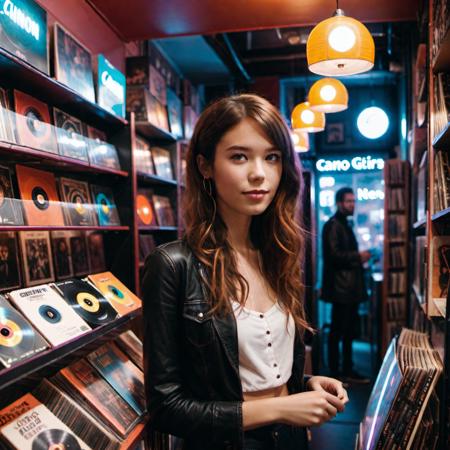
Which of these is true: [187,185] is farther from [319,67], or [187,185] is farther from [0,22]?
[319,67]

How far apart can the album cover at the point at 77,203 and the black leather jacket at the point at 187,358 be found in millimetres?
1443

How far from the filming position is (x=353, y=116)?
24.5 ft

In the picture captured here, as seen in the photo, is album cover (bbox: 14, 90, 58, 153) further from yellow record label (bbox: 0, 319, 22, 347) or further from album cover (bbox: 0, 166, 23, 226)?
yellow record label (bbox: 0, 319, 22, 347)

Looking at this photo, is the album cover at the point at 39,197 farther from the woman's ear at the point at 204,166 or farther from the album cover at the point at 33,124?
the woman's ear at the point at 204,166

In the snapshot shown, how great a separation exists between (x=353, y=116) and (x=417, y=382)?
646cm

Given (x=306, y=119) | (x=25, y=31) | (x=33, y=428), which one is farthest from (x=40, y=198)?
(x=306, y=119)

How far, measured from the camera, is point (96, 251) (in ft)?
10.2

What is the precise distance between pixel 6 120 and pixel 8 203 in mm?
352

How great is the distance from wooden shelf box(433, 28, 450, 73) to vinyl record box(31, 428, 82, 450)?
1.90 meters

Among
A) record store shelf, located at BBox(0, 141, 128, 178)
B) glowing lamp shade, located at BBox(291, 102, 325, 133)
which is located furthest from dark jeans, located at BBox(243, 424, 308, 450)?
glowing lamp shade, located at BBox(291, 102, 325, 133)

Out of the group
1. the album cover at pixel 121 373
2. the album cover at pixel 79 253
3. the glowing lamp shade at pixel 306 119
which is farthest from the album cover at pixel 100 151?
the glowing lamp shade at pixel 306 119

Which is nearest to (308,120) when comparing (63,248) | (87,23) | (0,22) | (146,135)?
(146,135)

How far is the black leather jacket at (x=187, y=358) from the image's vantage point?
112 centimetres

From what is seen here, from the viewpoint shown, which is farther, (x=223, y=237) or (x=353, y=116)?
(x=353, y=116)
